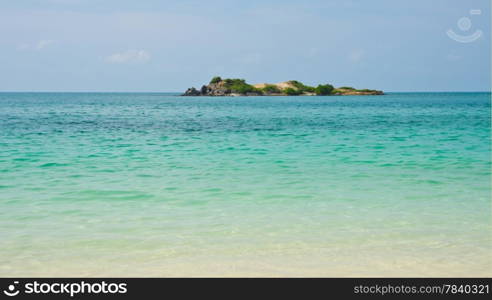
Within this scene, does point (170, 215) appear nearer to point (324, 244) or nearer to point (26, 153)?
point (324, 244)

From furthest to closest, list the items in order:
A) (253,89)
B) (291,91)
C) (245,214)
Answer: (291,91), (253,89), (245,214)

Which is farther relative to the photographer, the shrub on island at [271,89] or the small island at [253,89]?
the shrub on island at [271,89]

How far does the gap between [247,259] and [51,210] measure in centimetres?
494

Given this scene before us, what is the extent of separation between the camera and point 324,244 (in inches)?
322

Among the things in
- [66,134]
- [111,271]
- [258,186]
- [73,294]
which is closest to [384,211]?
[258,186]
